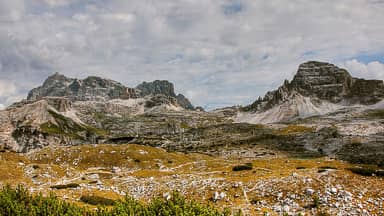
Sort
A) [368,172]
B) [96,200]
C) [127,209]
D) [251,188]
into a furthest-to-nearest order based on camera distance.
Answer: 1. [251,188]
2. [368,172]
3. [96,200]
4. [127,209]

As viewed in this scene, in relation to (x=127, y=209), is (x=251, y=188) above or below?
below

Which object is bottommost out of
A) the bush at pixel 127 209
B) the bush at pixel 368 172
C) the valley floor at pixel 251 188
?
the valley floor at pixel 251 188

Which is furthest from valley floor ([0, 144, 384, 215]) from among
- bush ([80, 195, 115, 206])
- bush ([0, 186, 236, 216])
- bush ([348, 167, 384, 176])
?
bush ([0, 186, 236, 216])

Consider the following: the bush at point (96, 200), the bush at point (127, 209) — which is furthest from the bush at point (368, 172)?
the bush at point (96, 200)

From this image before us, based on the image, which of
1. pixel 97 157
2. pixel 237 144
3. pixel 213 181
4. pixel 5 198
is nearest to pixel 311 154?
pixel 237 144

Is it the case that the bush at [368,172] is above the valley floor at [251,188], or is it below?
above

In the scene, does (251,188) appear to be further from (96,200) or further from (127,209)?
(127,209)

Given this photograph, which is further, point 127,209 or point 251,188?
point 251,188

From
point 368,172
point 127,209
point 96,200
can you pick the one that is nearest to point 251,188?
point 368,172

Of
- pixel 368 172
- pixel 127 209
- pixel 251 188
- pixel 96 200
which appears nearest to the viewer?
pixel 127 209

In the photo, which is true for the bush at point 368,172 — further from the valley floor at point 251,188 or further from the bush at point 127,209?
the bush at point 127,209

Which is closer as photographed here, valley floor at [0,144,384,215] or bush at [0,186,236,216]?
bush at [0,186,236,216]

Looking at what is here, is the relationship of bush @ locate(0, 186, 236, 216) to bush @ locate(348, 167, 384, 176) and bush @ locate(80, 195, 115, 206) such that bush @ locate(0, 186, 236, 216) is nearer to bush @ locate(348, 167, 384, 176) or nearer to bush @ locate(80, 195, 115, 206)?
bush @ locate(80, 195, 115, 206)

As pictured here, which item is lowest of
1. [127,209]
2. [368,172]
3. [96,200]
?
[96,200]
